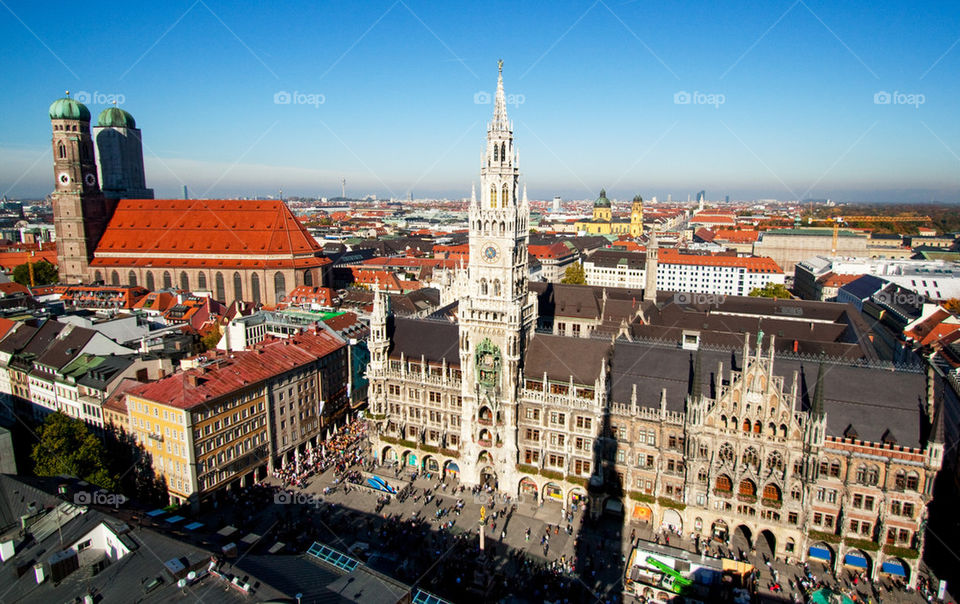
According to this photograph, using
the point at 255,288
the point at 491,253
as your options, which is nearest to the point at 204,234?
the point at 255,288

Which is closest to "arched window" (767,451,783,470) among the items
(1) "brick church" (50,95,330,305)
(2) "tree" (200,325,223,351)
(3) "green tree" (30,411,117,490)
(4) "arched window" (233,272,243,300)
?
(3) "green tree" (30,411,117,490)

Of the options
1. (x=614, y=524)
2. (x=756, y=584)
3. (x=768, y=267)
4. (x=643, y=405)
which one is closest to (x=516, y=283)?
(x=643, y=405)

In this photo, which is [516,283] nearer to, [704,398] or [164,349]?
[704,398]

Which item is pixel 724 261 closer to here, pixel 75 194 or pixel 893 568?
pixel 893 568

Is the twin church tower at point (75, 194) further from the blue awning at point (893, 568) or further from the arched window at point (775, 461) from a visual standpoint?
the blue awning at point (893, 568)

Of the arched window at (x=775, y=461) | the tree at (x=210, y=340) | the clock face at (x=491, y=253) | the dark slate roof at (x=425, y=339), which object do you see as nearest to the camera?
the arched window at (x=775, y=461)

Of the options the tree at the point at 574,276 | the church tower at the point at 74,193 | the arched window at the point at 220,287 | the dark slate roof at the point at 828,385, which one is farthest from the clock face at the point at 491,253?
the church tower at the point at 74,193
